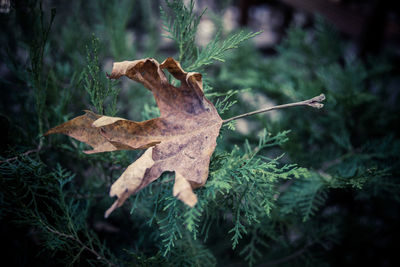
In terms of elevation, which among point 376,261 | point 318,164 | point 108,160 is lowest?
point 376,261

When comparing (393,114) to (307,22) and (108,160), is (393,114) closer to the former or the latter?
(108,160)

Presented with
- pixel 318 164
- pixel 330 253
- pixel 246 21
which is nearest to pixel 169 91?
pixel 318 164

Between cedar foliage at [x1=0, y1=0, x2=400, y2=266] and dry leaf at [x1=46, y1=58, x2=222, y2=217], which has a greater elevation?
dry leaf at [x1=46, y1=58, x2=222, y2=217]

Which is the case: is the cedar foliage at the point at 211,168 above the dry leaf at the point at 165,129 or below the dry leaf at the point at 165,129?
below
